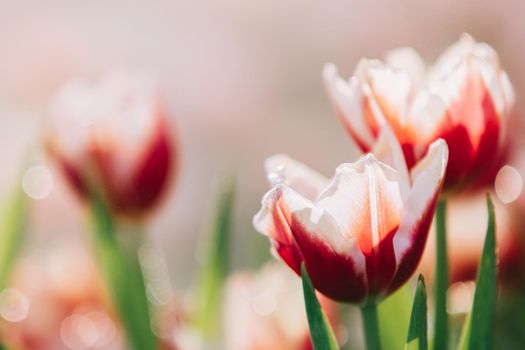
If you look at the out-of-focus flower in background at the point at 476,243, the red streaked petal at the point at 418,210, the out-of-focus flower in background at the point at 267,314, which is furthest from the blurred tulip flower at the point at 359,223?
the out-of-focus flower in background at the point at 476,243

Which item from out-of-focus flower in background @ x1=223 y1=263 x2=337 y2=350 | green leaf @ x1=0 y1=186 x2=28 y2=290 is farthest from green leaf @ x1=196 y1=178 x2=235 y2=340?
green leaf @ x1=0 y1=186 x2=28 y2=290

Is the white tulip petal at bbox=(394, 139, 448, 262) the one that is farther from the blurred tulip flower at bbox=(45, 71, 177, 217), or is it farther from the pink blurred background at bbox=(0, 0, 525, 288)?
the pink blurred background at bbox=(0, 0, 525, 288)

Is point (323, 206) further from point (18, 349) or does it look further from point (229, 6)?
point (229, 6)

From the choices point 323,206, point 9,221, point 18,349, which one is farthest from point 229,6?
point 323,206

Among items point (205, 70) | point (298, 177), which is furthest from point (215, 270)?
point (205, 70)

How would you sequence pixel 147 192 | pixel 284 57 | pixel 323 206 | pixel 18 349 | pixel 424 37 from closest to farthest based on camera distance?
pixel 323 206 → pixel 18 349 → pixel 147 192 → pixel 424 37 → pixel 284 57
